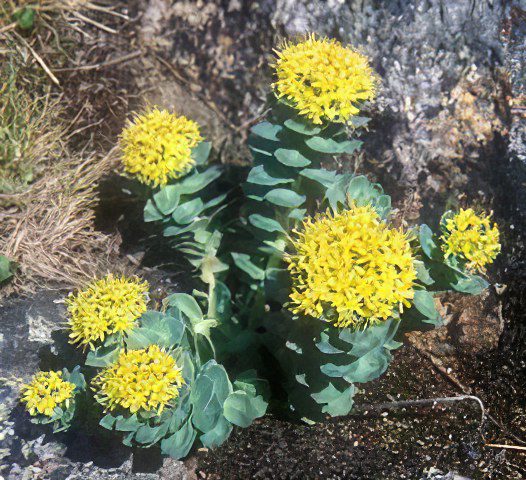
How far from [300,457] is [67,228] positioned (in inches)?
72.3

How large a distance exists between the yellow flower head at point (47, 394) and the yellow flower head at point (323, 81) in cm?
148

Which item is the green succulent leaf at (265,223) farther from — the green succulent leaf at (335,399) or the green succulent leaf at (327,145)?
the green succulent leaf at (335,399)

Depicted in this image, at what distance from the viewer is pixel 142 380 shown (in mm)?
2074

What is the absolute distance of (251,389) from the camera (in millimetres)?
2641

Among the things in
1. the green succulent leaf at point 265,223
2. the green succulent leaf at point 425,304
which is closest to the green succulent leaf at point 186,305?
the green succulent leaf at point 265,223

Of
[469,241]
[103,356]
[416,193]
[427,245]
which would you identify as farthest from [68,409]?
[416,193]

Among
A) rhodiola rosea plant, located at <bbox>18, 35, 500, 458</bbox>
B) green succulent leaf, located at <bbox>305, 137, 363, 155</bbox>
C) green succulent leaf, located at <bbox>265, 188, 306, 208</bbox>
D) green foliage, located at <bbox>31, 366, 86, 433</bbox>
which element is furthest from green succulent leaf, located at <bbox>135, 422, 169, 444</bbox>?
green succulent leaf, located at <bbox>305, 137, 363, 155</bbox>

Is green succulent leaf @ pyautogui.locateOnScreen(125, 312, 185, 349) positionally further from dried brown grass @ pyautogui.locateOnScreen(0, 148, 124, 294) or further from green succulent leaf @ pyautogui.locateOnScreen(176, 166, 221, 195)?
dried brown grass @ pyautogui.locateOnScreen(0, 148, 124, 294)

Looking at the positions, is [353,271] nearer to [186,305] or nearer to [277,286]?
[277,286]

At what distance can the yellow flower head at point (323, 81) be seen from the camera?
2307 mm

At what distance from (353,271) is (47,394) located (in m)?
1.32

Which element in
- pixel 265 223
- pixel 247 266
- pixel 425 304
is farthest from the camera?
pixel 247 266

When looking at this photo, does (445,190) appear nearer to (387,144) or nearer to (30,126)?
(387,144)

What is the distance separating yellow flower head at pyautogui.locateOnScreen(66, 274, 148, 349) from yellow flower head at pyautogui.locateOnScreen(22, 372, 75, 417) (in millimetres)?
208
